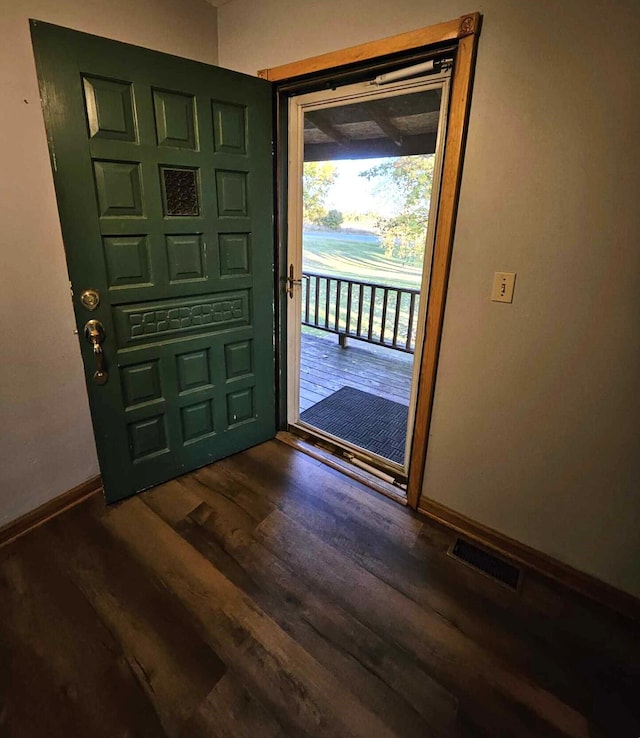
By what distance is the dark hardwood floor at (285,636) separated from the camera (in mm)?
1090

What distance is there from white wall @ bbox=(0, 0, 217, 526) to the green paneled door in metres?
0.20

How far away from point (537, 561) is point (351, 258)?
14.8 feet

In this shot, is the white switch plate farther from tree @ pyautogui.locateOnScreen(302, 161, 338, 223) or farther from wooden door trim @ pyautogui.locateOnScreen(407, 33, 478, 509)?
tree @ pyautogui.locateOnScreen(302, 161, 338, 223)

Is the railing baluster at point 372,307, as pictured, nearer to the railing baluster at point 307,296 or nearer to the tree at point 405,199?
the tree at point 405,199

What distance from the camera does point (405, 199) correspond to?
450cm

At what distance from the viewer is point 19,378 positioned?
1.59 metres

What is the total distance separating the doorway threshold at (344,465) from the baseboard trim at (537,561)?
0.17 meters

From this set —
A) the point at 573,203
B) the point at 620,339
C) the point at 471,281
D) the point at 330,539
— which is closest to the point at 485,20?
the point at 573,203

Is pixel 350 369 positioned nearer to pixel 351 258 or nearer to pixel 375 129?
pixel 351 258

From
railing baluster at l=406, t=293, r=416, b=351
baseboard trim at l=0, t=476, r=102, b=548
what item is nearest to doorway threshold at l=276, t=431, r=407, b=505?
baseboard trim at l=0, t=476, r=102, b=548

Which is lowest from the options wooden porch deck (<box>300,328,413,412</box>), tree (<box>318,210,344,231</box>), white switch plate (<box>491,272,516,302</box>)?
wooden porch deck (<box>300,328,413,412</box>)

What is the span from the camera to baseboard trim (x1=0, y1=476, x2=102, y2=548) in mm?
1642

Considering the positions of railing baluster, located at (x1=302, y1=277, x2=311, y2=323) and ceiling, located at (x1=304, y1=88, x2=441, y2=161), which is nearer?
ceiling, located at (x1=304, y1=88, x2=441, y2=161)

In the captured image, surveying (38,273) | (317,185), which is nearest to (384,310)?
(317,185)
